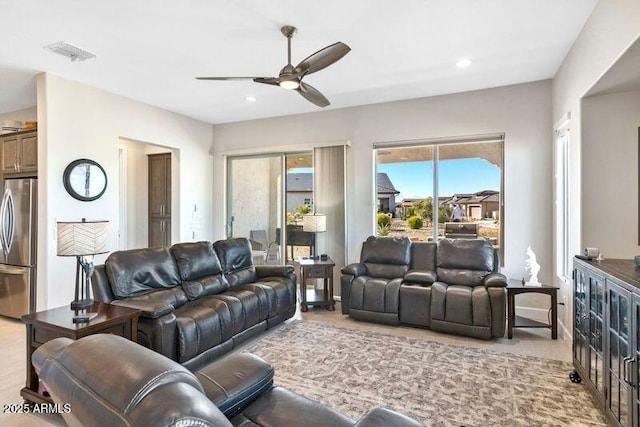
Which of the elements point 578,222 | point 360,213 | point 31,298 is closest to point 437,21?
point 578,222

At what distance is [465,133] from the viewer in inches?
183

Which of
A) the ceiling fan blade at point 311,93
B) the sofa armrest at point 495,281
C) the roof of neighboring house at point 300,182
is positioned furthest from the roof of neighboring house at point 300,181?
the sofa armrest at point 495,281

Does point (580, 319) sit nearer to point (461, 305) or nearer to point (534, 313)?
point (461, 305)

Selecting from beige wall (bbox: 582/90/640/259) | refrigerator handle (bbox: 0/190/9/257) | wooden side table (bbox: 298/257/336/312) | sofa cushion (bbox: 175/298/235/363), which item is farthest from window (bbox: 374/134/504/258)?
refrigerator handle (bbox: 0/190/9/257)

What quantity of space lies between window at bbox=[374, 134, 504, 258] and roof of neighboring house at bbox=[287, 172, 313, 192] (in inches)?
45.5

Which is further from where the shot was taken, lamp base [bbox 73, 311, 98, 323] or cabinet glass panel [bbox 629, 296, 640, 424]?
lamp base [bbox 73, 311, 98, 323]

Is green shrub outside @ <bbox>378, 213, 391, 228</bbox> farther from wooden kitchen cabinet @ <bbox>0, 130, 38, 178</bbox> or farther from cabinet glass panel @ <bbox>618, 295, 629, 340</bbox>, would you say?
wooden kitchen cabinet @ <bbox>0, 130, 38, 178</bbox>

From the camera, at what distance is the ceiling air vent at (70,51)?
3.24m

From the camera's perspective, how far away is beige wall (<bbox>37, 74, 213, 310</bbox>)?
3922 millimetres

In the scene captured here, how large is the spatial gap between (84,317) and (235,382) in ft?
4.76

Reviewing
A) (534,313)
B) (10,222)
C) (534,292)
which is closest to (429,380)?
(534,292)

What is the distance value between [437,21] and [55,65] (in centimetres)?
391

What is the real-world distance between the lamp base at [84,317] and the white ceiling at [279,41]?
7.51 ft

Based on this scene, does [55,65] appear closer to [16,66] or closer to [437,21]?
[16,66]
